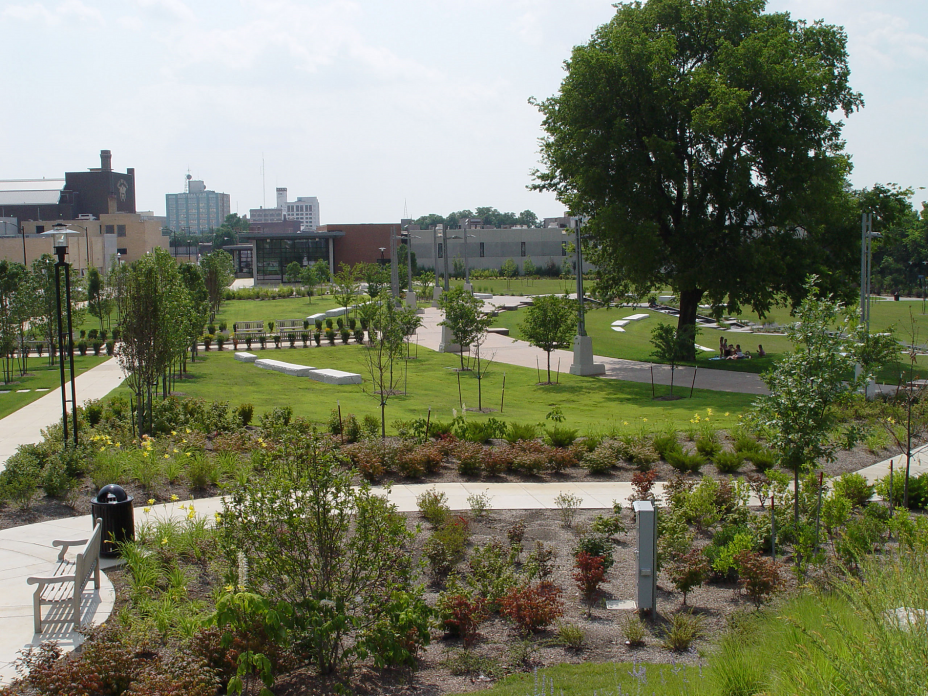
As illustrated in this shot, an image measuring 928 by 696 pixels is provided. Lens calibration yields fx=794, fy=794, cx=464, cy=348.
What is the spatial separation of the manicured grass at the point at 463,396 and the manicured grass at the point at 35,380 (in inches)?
113

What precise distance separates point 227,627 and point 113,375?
23.6 m

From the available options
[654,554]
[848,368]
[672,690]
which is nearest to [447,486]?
A: [654,554]

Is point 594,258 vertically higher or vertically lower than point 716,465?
higher

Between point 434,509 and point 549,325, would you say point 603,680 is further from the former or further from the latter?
point 549,325

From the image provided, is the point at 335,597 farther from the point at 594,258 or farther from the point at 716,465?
the point at 594,258

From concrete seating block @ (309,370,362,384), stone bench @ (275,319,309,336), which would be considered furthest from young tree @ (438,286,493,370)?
stone bench @ (275,319,309,336)

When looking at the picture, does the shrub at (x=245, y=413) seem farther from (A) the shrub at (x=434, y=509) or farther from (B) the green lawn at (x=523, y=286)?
(B) the green lawn at (x=523, y=286)

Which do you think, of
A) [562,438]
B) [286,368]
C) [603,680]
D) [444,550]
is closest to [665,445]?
[562,438]

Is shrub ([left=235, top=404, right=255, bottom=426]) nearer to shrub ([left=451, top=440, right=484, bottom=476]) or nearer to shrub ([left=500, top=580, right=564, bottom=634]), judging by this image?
shrub ([left=451, top=440, right=484, bottom=476])

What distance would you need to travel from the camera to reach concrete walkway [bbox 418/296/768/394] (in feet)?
87.6

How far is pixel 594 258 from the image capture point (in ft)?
113

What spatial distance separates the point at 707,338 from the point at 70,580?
4083 cm

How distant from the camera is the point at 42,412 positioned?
795 inches

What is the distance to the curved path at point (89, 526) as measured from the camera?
7105mm
